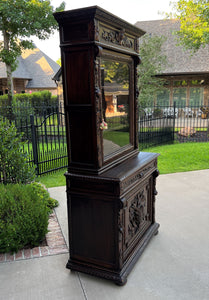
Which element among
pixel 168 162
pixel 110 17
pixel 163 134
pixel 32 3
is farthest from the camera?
pixel 32 3

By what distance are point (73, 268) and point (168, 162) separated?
5842 mm

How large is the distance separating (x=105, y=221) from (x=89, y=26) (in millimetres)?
2022

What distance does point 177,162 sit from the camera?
8.37 meters

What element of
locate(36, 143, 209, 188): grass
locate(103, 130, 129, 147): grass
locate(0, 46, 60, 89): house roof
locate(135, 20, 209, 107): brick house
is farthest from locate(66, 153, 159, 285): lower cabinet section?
locate(0, 46, 60, 89): house roof

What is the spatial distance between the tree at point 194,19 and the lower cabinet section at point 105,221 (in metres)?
10.2

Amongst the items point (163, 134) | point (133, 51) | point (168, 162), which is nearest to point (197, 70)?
point (163, 134)

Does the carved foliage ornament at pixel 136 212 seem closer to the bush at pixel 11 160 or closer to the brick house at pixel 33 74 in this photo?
the bush at pixel 11 160

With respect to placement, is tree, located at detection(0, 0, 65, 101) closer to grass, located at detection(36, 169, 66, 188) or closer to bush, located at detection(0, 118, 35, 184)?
grass, located at detection(36, 169, 66, 188)

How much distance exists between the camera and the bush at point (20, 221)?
3439mm

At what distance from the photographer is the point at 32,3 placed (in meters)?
13.0

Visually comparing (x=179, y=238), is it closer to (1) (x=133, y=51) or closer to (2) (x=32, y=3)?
(1) (x=133, y=51)

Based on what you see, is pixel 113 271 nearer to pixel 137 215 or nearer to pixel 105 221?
pixel 105 221

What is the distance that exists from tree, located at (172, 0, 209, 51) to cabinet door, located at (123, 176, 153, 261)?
9571 mm

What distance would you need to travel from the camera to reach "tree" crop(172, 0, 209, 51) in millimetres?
11298
